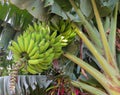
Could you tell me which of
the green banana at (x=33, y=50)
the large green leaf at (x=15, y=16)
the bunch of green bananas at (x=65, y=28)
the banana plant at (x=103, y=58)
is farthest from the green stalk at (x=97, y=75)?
the large green leaf at (x=15, y=16)

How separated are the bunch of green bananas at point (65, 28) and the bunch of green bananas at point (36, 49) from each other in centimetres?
9

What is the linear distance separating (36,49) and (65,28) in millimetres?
322

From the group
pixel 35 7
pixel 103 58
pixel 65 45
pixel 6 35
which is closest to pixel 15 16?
pixel 6 35

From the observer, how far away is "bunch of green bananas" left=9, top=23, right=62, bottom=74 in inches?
47.9

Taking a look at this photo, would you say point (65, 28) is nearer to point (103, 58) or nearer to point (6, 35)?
point (103, 58)

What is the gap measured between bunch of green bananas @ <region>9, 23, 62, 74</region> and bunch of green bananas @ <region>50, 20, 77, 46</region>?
0.31ft

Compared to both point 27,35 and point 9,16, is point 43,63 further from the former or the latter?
point 9,16

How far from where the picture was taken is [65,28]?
1.48 meters

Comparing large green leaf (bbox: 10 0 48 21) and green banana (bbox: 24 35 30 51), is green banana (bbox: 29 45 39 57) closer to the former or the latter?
green banana (bbox: 24 35 30 51)

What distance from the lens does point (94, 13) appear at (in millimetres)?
1499

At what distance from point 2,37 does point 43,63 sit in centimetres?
53

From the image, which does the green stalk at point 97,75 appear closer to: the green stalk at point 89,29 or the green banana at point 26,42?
the green stalk at point 89,29

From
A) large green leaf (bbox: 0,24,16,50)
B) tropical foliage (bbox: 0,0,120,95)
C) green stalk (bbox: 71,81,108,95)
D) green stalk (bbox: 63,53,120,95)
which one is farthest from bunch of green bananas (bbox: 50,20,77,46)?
→ large green leaf (bbox: 0,24,16,50)

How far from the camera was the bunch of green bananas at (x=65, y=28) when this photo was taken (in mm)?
1439
